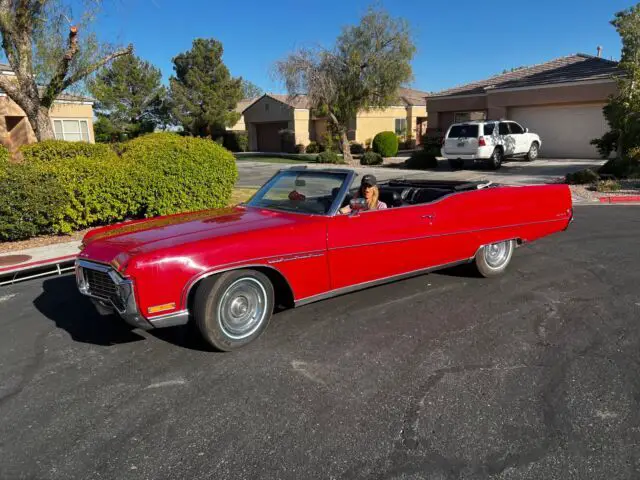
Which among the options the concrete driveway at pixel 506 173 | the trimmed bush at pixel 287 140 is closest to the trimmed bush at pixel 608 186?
the concrete driveway at pixel 506 173

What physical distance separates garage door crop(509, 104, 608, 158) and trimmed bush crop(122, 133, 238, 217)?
1819 centimetres

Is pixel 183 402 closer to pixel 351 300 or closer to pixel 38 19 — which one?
pixel 351 300

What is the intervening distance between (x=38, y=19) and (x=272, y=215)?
10.7 metres

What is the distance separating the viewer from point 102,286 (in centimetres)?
384

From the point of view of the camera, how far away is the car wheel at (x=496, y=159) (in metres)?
18.7

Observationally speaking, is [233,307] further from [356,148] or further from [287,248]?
[356,148]

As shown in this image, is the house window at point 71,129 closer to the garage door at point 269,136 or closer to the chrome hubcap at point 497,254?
the garage door at point 269,136

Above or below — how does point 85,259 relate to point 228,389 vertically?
above

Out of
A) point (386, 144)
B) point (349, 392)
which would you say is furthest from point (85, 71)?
point (386, 144)

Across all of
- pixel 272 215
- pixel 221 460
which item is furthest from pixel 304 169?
pixel 221 460

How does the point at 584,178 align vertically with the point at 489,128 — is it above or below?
below

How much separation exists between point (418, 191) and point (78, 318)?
4.03 meters

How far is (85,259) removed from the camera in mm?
4035

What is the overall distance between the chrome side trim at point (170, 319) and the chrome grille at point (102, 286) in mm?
288
